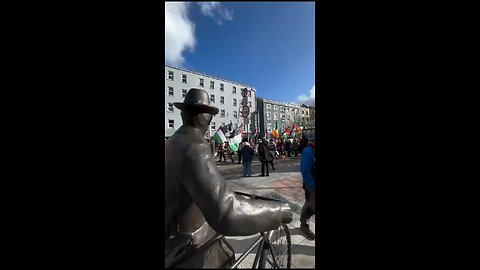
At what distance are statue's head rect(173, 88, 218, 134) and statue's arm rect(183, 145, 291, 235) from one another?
0.43ft

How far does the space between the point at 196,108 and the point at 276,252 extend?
3.13 feet

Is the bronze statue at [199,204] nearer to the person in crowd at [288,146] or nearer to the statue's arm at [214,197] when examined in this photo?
the statue's arm at [214,197]

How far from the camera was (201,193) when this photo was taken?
0.72 meters

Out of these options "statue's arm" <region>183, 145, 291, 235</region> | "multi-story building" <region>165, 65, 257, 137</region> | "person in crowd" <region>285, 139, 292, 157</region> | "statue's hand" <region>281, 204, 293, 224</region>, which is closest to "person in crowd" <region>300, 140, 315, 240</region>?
"statue's hand" <region>281, 204, 293, 224</region>

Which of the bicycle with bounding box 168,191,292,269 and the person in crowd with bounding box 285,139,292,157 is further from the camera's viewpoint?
the person in crowd with bounding box 285,139,292,157

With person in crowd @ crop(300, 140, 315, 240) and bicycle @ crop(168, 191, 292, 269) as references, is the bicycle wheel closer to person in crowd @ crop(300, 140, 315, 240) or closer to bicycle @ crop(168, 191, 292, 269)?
bicycle @ crop(168, 191, 292, 269)

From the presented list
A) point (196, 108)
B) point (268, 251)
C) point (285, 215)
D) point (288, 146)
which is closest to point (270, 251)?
point (268, 251)

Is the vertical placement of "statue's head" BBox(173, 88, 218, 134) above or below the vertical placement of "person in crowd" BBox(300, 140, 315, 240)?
above

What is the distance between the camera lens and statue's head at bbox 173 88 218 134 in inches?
32.7

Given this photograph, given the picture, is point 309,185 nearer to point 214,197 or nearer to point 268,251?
point 268,251

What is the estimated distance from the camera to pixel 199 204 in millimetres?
728

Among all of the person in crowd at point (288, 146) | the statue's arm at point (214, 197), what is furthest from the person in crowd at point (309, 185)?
the person in crowd at point (288, 146)
